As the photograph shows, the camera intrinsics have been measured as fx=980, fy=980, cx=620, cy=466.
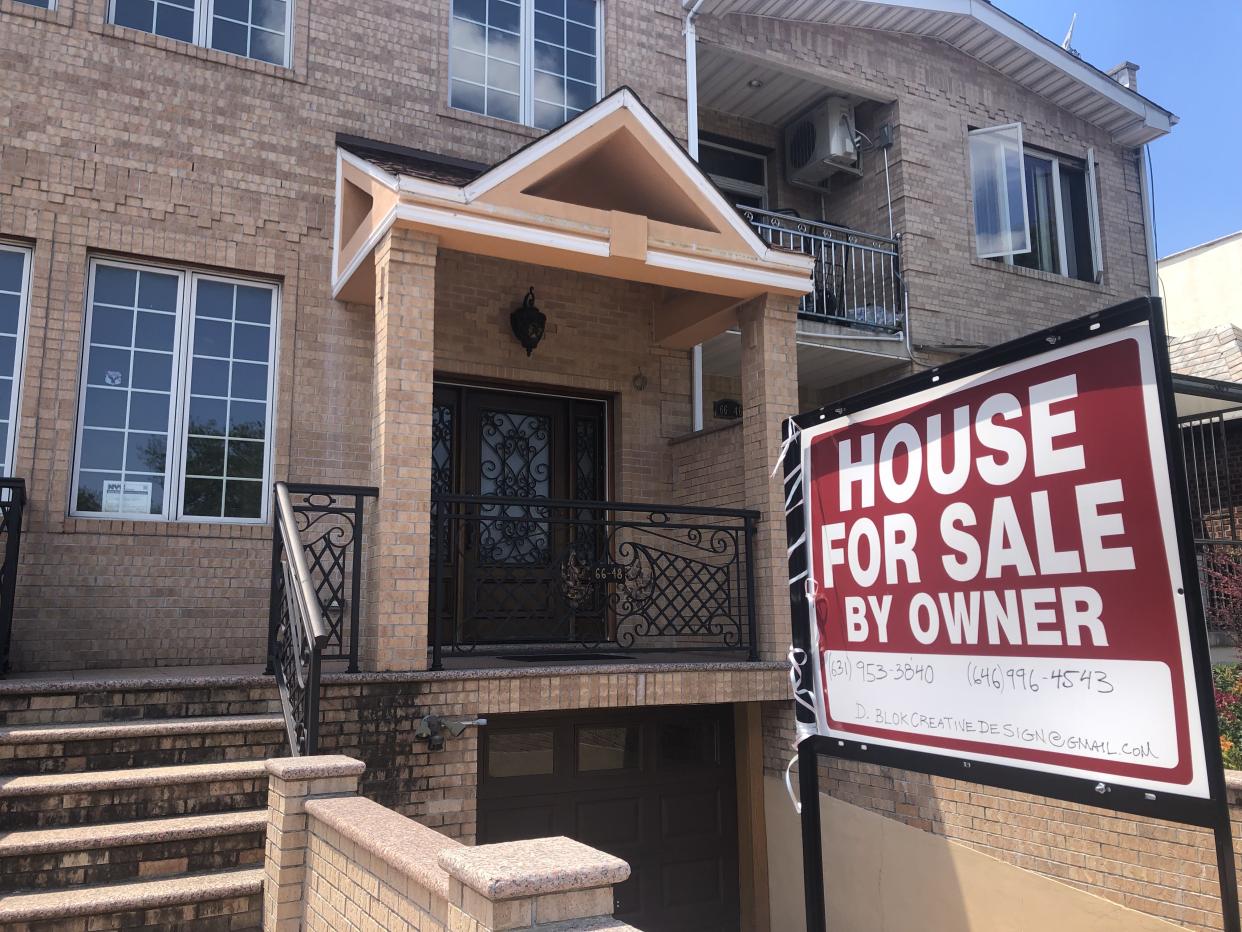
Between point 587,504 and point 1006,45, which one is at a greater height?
point 1006,45

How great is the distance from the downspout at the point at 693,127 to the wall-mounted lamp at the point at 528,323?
4.65ft

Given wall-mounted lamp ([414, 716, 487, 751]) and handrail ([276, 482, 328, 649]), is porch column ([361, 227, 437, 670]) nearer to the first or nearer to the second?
wall-mounted lamp ([414, 716, 487, 751])

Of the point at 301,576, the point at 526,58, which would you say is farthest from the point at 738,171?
the point at 301,576

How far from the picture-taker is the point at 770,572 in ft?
23.3

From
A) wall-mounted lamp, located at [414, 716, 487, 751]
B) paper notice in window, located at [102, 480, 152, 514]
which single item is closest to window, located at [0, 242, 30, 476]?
paper notice in window, located at [102, 480, 152, 514]

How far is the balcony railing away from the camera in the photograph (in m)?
9.90

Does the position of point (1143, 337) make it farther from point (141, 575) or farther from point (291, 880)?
point (141, 575)

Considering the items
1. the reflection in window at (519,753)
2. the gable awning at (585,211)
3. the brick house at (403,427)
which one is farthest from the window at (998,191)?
the reflection in window at (519,753)

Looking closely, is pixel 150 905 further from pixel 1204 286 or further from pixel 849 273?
pixel 1204 286

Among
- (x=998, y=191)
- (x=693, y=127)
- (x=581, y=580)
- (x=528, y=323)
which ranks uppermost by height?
(x=998, y=191)

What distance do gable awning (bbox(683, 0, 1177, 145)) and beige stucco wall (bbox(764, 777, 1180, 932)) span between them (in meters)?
7.48

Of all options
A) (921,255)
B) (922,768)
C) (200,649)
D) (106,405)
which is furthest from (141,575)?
(921,255)

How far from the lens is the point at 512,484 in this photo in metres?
8.42

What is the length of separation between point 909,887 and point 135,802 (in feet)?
15.0
